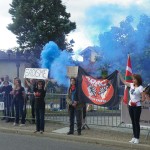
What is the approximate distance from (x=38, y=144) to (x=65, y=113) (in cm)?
378

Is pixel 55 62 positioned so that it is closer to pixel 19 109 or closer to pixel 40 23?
pixel 19 109

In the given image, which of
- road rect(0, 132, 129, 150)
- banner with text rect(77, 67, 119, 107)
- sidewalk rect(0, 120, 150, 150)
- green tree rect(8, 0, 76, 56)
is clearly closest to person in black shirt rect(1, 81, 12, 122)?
sidewalk rect(0, 120, 150, 150)

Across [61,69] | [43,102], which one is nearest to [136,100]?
[43,102]

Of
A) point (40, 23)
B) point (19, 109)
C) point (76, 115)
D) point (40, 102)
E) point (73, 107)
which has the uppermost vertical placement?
point (40, 23)

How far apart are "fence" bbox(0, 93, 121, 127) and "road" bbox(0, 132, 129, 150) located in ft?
6.90

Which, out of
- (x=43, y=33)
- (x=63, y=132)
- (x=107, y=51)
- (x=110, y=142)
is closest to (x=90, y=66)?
(x=107, y=51)

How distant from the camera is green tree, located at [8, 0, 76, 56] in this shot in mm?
34531

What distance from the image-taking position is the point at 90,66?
25.1 m

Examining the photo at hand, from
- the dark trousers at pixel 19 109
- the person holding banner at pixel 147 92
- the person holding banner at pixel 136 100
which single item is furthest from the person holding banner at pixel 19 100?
the person holding banner at pixel 147 92

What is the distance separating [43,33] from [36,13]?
6.95 feet

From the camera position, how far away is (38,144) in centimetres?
1098

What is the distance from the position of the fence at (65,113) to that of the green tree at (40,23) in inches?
745

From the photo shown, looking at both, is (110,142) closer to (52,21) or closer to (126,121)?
(126,121)

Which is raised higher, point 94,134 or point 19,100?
Result: point 19,100
